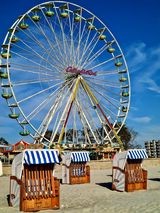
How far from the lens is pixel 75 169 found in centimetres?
2059

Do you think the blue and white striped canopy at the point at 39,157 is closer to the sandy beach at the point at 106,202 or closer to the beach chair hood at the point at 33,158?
the beach chair hood at the point at 33,158

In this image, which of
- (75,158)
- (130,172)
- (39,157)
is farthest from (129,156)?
(75,158)

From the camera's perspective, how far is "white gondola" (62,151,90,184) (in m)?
20.3

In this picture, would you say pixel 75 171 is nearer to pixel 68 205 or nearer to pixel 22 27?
pixel 68 205

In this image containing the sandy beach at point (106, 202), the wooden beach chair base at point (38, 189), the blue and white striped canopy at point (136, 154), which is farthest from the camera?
the blue and white striped canopy at point (136, 154)

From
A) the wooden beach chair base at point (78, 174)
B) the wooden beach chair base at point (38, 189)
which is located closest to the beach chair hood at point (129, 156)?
the wooden beach chair base at point (78, 174)

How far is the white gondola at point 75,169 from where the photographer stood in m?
20.3

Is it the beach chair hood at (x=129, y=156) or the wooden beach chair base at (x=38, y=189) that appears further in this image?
the beach chair hood at (x=129, y=156)

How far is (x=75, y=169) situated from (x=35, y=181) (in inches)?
365

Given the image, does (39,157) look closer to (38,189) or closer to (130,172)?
(38,189)

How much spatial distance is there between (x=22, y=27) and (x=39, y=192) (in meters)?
21.6

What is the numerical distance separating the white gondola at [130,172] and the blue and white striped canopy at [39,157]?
4.70 m

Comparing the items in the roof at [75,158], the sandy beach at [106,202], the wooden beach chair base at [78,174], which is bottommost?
the sandy beach at [106,202]

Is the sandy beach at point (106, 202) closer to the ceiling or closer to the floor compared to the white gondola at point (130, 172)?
closer to the floor
